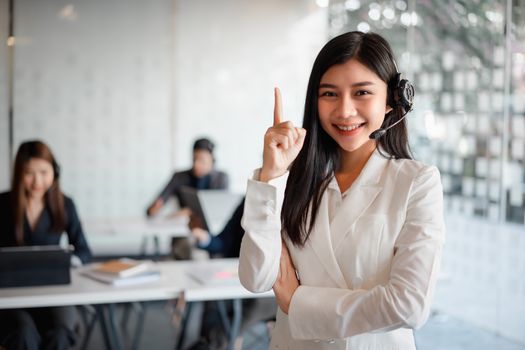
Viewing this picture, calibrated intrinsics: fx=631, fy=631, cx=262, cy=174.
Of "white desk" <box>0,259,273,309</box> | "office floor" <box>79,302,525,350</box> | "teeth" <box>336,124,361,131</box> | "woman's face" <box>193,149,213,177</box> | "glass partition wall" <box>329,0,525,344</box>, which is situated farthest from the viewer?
"woman's face" <box>193,149,213,177</box>

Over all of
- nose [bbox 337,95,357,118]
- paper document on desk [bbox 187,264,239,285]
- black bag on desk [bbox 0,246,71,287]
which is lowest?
paper document on desk [bbox 187,264,239,285]

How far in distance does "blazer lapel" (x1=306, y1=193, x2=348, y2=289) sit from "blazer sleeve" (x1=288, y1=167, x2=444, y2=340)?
37 millimetres

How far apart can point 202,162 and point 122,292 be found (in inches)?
119

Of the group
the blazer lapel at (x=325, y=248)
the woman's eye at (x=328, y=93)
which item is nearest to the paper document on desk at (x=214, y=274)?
the blazer lapel at (x=325, y=248)

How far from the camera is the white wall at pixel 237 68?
324 inches

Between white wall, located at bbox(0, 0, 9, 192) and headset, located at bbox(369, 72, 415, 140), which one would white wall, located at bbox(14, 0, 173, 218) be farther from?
headset, located at bbox(369, 72, 415, 140)

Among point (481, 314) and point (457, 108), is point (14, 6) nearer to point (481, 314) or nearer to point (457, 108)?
point (457, 108)

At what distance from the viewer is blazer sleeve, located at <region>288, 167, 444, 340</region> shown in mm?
1490

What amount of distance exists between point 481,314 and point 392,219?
173 inches

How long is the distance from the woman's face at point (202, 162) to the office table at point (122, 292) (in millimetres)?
2483

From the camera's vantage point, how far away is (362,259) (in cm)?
156

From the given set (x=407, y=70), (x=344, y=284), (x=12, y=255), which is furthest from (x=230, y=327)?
(x=407, y=70)

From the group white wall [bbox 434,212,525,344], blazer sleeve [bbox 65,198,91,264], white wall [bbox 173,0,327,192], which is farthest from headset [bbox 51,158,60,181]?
white wall [bbox 173,0,327,192]

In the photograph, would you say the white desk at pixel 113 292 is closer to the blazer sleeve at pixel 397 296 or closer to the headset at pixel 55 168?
the headset at pixel 55 168
